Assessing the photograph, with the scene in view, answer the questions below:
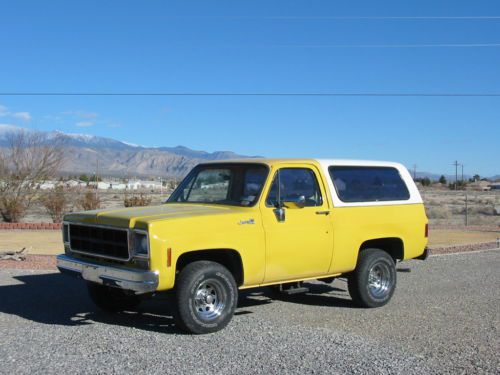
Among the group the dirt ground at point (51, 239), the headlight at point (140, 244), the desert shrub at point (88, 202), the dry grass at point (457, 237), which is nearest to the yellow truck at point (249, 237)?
the headlight at point (140, 244)

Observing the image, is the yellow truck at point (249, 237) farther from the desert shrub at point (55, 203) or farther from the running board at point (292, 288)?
the desert shrub at point (55, 203)

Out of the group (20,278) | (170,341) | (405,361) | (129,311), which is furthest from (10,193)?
(405,361)

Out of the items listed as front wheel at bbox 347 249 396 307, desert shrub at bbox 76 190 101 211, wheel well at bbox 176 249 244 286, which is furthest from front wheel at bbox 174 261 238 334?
desert shrub at bbox 76 190 101 211

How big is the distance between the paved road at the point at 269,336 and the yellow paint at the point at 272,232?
69 cm

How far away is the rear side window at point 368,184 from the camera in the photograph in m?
9.24

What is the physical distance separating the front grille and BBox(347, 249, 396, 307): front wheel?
11.3ft

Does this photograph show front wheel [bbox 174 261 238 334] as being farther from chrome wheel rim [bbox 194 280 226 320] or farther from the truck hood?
the truck hood

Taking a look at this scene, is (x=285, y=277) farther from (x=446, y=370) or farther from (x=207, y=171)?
(x=446, y=370)

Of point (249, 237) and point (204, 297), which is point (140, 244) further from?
point (249, 237)

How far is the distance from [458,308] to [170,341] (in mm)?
4273

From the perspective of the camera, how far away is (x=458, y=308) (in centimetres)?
927

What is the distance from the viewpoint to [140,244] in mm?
7309

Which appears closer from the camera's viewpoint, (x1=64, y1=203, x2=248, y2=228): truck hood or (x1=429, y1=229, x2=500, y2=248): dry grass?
(x1=64, y1=203, x2=248, y2=228): truck hood

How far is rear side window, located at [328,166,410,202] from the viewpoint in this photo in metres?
9.24
